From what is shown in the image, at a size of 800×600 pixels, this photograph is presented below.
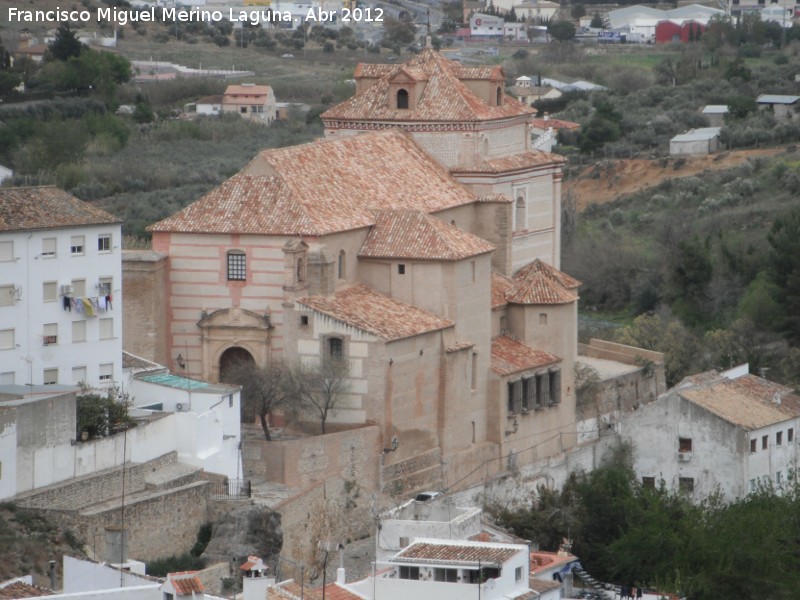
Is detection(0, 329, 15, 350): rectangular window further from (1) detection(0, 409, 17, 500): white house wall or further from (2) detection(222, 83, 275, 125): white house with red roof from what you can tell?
(2) detection(222, 83, 275, 125): white house with red roof

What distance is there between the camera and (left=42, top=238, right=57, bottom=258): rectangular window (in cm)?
5103

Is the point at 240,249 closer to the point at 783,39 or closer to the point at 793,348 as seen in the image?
the point at 793,348

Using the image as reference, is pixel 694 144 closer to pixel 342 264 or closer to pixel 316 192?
pixel 316 192

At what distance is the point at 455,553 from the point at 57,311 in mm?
10495

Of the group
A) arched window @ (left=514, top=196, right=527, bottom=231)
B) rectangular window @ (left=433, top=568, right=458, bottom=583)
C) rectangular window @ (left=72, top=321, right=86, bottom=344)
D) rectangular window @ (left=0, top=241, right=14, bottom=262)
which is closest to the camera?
rectangular window @ (left=433, top=568, right=458, bottom=583)

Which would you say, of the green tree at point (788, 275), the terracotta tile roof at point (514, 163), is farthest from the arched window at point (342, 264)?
the green tree at point (788, 275)

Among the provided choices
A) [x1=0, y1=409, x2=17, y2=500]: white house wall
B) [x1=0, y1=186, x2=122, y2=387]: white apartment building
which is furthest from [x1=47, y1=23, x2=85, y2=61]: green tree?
[x1=0, y1=409, x2=17, y2=500]: white house wall

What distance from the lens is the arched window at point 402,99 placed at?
62.2m

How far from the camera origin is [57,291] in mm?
51344

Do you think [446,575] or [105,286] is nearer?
[446,575]

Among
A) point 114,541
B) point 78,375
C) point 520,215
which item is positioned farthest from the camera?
point 520,215

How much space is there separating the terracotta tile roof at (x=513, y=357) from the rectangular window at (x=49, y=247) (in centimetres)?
1135

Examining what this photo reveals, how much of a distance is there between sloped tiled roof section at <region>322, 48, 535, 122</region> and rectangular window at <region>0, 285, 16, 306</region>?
13797mm

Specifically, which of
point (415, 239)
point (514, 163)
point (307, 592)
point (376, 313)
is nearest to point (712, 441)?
point (514, 163)
